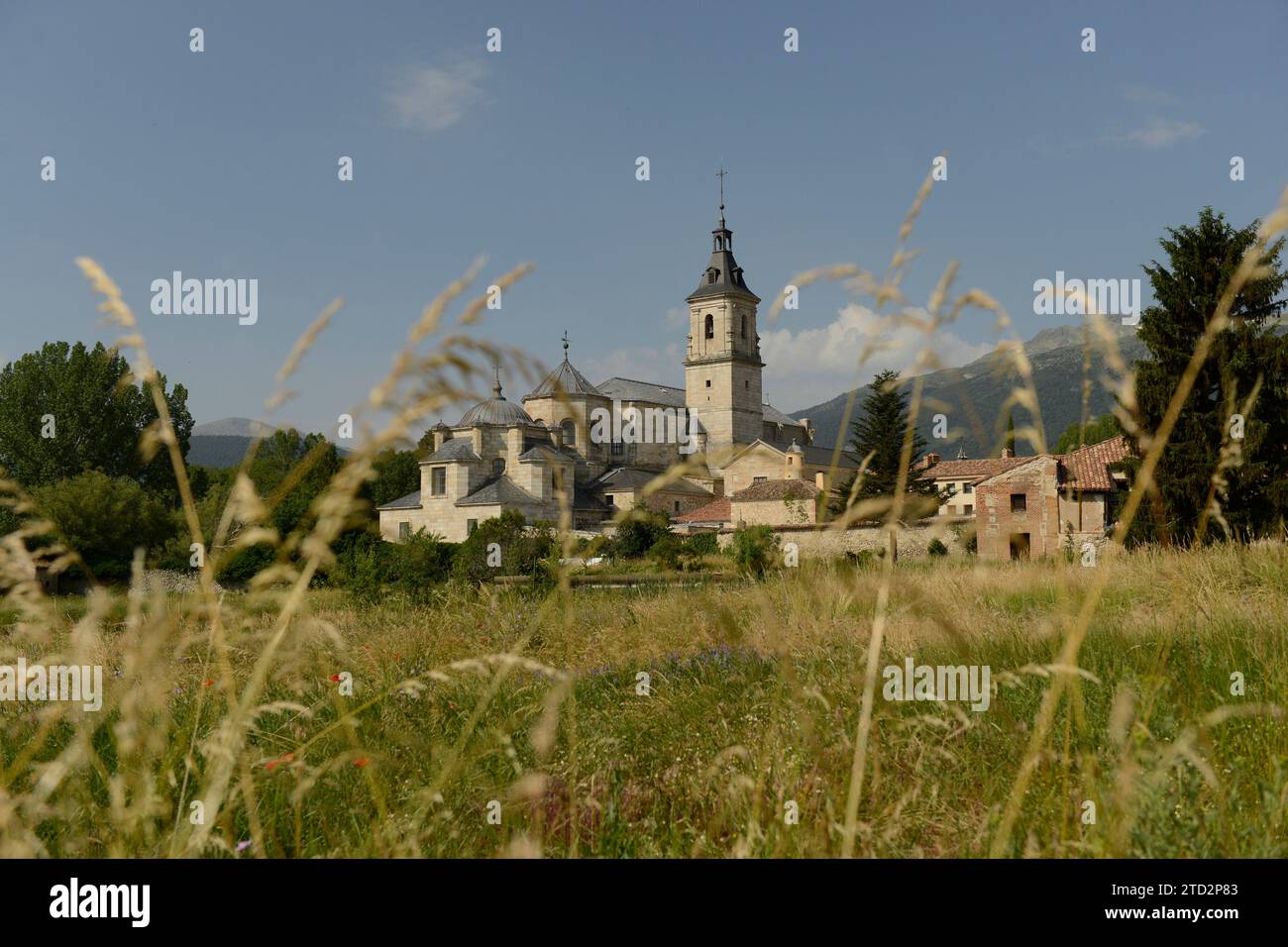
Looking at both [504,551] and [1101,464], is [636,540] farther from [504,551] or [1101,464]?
[1101,464]

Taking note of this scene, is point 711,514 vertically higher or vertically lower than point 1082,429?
lower

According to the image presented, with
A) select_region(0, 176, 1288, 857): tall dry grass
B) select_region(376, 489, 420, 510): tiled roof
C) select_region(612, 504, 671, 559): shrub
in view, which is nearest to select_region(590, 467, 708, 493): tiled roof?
select_region(376, 489, 420, 510): tiled roof

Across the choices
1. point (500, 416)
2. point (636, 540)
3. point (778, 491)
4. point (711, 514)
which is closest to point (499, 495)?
point (500, 416)

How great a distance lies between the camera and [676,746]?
425 cm

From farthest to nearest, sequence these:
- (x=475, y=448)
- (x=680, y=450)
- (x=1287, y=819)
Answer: (x=680, y=450) → (x=475, y=448) → (x=1287, y=819)

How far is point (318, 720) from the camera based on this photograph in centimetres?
459

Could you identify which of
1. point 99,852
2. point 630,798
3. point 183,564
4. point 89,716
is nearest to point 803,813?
point 630,798

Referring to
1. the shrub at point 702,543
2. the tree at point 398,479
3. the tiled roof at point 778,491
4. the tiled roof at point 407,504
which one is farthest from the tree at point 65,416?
the tiled roof at point 778,491

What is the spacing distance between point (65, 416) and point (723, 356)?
4647 cm

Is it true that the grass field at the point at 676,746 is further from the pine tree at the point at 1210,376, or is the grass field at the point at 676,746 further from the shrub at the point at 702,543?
the shrub at the point at 702,543
